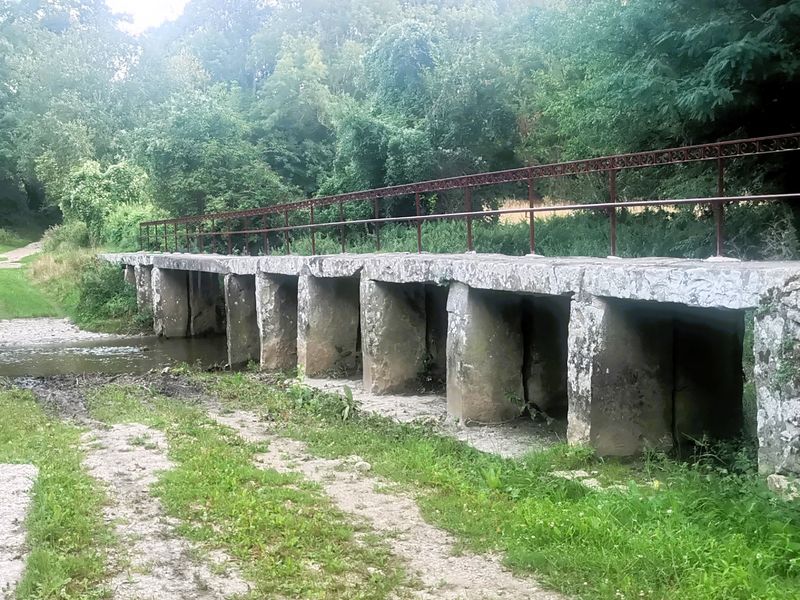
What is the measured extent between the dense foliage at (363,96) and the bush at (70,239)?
0.48 metres

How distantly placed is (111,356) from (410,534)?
50.2ft

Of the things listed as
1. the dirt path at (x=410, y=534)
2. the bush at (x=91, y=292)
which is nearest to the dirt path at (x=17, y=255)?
the bush at (x=91, y=292)

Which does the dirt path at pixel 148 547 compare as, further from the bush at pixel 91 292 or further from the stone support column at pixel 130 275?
the stone support column at pixel 130 275

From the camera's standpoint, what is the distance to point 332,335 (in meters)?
14.5

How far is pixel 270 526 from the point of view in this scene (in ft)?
20.1

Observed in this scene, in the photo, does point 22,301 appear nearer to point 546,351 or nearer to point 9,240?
point 9,240

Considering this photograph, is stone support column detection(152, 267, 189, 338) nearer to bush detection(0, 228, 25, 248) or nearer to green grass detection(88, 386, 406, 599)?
green grass detection(88, 386, 406, 599)

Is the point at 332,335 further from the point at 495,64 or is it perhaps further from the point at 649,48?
the point at 495,64

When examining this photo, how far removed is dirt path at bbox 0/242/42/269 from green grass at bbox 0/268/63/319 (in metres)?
4.50

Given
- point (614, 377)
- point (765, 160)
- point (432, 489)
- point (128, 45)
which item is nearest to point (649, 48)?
point (765, 160)

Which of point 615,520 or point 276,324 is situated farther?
point 276,324

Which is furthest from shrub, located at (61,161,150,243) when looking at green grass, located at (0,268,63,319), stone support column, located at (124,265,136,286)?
stone support column, located at (124,265,136,286)

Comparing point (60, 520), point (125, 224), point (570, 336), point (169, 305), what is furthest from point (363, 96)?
point (60, 520)

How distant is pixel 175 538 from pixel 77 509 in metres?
1.01
